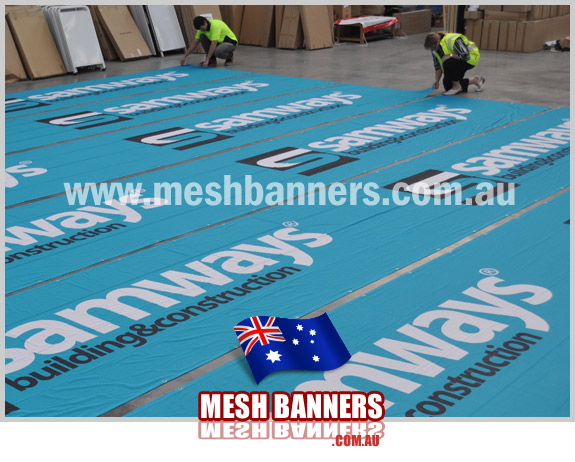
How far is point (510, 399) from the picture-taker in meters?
3.70

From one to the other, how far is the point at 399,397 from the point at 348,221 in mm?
2766

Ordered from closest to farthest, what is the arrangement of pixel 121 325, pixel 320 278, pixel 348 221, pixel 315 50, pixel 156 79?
pixel 121 325 < pixel 320 278 < pixel 348 221 < pixel 156 79 < pixel 315 50

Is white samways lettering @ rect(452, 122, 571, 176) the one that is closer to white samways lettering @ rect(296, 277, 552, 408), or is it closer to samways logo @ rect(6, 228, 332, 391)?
samways logo @ rect(6, 228, 332, 391)

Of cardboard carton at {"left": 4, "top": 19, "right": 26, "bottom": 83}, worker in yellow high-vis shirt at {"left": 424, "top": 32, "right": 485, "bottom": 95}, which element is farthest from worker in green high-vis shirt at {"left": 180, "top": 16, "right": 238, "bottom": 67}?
worker in yellow high-vis shirt at {"left": 424, "top": 32, "right": 485, "bottom": 95}

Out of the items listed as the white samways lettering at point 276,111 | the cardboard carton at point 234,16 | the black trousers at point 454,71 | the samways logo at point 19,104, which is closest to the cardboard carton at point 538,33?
the black trousers at point 454,71

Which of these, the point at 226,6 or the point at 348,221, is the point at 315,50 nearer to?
the point at 226,6

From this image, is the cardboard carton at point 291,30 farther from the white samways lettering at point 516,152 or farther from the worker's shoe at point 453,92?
the white samways lettering at point 516,152

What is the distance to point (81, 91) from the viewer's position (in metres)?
12.6

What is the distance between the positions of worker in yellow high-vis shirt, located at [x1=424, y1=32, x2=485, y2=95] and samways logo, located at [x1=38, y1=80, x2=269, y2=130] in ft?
10.4

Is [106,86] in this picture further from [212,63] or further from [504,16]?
[504,16]

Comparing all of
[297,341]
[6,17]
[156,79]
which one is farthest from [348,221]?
[6,17]

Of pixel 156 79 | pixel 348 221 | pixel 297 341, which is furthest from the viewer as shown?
pixel 156 79

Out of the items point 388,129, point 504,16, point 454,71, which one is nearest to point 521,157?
point 388,129

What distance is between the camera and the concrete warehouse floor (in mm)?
11914
